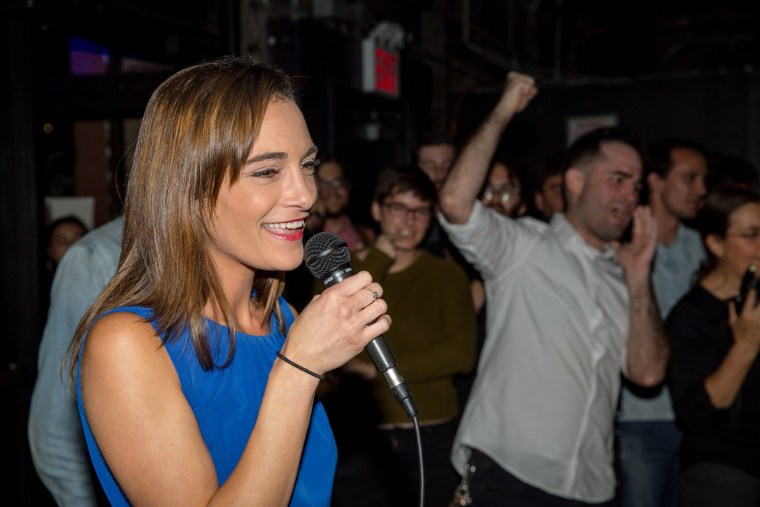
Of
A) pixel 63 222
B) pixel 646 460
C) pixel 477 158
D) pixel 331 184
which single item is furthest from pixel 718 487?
pixel 63 222

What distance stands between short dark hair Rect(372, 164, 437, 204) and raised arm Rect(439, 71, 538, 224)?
1.80 feet

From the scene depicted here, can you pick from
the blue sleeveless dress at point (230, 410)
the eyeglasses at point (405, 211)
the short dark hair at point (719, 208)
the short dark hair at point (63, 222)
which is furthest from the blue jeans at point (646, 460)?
the short dark hair at point (63, 222)

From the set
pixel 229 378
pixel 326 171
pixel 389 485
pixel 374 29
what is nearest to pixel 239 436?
pixel 229 378

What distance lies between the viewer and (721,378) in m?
2.80

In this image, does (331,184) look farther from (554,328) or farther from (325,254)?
(325,254)

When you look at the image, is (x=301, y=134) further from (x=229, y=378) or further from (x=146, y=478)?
(x=146, y=478)

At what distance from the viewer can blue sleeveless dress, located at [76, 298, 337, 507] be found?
1.31 m

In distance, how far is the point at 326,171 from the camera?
4156mm

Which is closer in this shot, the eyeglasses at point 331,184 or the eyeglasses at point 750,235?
the eyeglasses at point 750,235

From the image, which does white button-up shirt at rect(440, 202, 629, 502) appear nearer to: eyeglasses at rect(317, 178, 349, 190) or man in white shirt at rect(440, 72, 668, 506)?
man in white shirt at rect(440, 72, 668, 506)

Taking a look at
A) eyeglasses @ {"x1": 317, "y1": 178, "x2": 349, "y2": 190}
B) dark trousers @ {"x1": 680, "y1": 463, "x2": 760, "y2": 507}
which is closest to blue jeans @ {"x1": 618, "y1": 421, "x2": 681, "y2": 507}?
dark trousers @ {"x1": 680, "y1": 463, "x2": 760, "y2": 507}

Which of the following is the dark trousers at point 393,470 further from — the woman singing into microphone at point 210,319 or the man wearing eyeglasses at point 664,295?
the woman singing into microphone at point 210,319

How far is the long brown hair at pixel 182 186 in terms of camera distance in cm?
128

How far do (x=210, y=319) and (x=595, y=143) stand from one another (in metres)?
2.15
